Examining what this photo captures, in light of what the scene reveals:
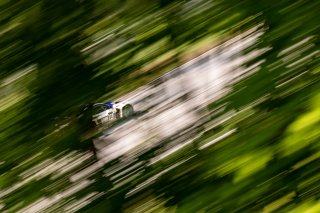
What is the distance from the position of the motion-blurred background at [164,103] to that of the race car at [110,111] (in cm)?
4

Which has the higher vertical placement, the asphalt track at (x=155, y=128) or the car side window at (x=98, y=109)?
the car side window at (x=98, y=109)

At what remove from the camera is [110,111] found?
1653mm

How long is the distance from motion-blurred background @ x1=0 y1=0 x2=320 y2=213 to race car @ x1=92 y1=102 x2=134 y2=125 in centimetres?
4

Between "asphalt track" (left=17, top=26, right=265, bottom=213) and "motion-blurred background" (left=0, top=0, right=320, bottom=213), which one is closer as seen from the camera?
"motion-blurred background" (left=0, top=0, right=320, bottom=213)

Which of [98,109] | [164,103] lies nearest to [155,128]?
[164,103]

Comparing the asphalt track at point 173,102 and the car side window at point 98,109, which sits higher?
the car side window at point 98,109

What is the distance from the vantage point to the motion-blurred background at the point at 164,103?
1531mm

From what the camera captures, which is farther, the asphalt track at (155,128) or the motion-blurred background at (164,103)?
the asphalt track at (155,128)

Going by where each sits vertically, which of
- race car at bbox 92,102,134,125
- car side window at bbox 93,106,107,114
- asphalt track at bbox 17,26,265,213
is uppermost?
car side window at bbox 93,106,107,114

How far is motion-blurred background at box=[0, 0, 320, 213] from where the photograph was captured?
1.53 meters

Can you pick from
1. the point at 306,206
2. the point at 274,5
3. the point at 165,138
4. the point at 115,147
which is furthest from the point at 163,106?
the point at 306,206

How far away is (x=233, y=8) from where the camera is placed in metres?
1.53

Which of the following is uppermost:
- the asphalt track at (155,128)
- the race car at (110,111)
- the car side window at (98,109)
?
the car side window at (98,109)

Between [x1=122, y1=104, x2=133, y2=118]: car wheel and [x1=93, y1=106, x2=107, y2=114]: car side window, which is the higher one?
[x1=93, y1=106, x2=107, y2=114]: car side window
